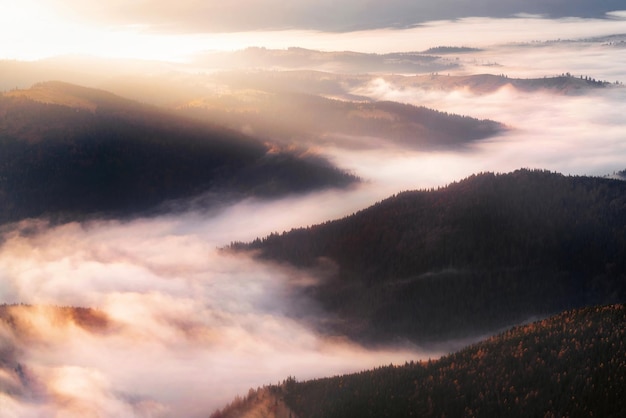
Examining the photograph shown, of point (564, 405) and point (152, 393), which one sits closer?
point (564, 405)

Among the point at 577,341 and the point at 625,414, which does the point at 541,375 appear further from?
the point at 625,414

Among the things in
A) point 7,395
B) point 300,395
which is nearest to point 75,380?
point 7,395

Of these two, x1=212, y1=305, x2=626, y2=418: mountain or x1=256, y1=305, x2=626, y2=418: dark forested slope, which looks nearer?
x1=256, y1=305, x2=626, y2=418: dark forested slope

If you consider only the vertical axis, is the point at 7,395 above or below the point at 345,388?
above

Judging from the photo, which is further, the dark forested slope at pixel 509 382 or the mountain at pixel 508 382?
the mountain at pixel 508 382
